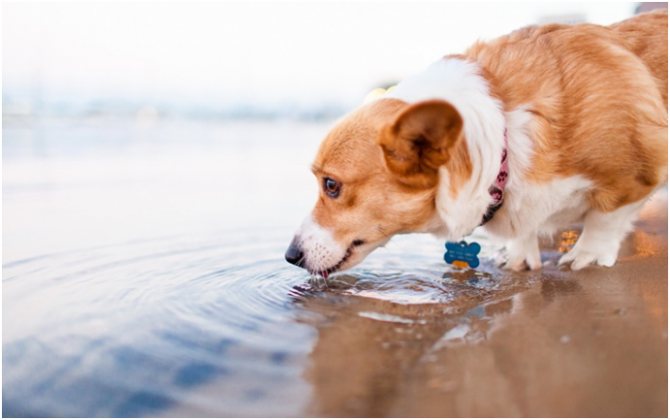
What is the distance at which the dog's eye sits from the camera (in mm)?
2424

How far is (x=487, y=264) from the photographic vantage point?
9.85ft

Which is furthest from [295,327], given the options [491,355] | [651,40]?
[651,40]

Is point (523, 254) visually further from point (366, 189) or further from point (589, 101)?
point (366, 189)

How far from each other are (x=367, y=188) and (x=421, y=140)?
1.08ft

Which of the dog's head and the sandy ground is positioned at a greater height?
the dog's head

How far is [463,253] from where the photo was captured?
9.03 feet

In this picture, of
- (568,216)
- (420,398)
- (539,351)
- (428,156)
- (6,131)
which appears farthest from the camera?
(6,131)

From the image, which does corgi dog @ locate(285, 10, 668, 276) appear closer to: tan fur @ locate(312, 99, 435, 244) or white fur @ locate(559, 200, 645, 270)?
tan fur @ locate(312, 99, 435, 244)

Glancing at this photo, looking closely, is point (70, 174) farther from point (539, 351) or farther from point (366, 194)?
point (539, 351)

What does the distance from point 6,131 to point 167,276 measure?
7514mm

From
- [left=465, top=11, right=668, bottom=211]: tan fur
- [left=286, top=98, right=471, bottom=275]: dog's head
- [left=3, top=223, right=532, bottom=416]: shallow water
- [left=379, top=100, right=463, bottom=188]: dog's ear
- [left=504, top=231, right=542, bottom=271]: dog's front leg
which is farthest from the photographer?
[left=504, top=231, right=542, bottom=271]: dog's front leg

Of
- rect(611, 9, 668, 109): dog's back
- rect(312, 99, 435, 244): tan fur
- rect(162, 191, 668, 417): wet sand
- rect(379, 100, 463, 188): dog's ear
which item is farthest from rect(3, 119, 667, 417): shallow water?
rect(611, 9, 668, 109): dog's back

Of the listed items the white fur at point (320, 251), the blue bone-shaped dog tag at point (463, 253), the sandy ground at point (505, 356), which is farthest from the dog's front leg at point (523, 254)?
the white fur at point (320, 251)

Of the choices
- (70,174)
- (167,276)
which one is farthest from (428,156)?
(70,174)
